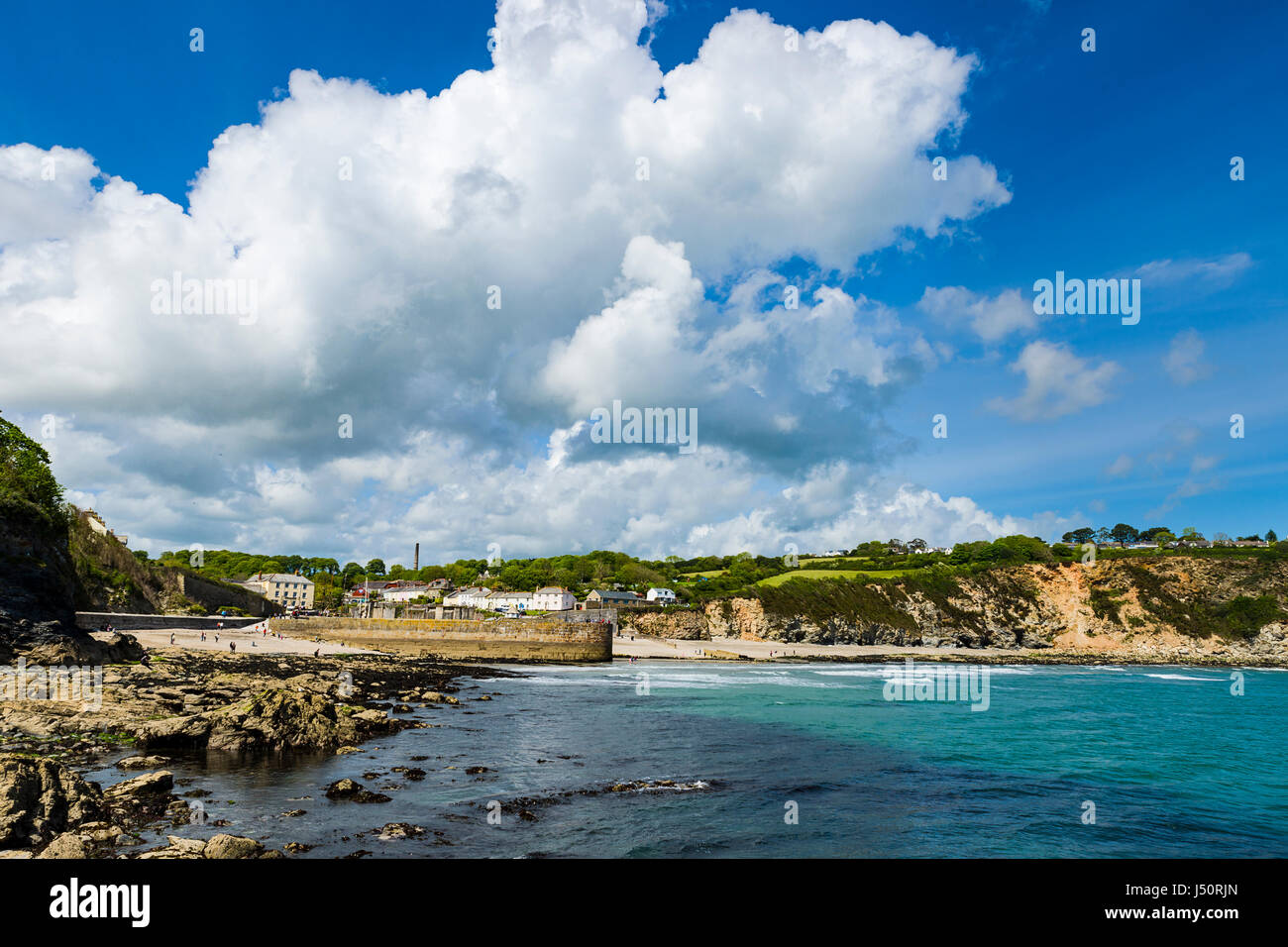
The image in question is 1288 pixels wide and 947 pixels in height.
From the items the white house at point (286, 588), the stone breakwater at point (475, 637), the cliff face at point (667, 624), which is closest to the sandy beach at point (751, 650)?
the cliff face at point (667, 624)

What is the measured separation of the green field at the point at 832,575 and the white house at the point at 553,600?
1532 inches

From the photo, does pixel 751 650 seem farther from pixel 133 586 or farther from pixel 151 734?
pixel 151 734

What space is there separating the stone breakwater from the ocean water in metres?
31.4

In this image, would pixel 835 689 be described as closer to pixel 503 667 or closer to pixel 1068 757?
pixel 1068 757

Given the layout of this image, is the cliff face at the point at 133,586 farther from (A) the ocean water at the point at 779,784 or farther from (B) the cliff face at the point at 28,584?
(A) the ocean water at the point at 779,784

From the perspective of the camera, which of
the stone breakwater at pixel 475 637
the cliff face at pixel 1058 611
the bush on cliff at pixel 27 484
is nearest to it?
the bush on cliff at pixel 27 484

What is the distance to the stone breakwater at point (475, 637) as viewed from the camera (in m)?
74.9

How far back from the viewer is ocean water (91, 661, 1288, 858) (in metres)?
15.8

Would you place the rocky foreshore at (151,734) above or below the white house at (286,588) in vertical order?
above

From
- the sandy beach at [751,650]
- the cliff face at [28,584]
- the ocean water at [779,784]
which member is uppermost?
the cliff face at [28,584]

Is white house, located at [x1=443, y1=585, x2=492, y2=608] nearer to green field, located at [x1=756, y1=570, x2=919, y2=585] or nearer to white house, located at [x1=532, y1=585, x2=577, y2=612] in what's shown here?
white house, located at [x1=532, y1=585, x2=577, y2=612]

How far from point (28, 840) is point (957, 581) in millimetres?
144296

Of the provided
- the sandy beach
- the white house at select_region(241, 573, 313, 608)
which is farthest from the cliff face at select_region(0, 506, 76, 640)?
the white house at select_region(241, 573, 313, 608)
